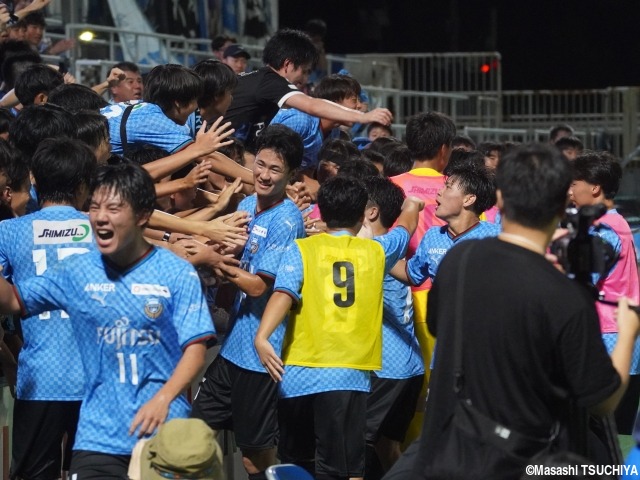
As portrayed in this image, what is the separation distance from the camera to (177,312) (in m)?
5.07

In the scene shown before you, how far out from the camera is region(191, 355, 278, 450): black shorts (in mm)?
6941

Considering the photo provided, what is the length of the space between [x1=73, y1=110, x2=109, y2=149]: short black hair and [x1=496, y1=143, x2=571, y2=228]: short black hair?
2890 millimetres

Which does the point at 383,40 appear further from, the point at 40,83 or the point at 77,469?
the point at 77,469

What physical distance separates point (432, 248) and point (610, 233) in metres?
1.03

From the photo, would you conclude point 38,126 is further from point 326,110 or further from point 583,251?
point 583,251

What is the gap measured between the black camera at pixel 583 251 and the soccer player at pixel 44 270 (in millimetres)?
2335

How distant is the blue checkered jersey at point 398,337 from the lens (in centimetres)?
759

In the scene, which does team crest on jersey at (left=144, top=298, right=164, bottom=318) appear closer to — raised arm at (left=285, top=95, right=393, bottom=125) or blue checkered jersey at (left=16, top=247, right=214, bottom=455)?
blue checkered jersey at (left=16, top=247, right=214, bottom=455)

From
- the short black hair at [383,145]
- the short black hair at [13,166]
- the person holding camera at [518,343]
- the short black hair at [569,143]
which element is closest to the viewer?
the person holding camera at [518,343]

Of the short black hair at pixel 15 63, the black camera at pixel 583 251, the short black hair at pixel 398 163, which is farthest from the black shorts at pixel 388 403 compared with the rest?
the short black hair at pixel 15 63

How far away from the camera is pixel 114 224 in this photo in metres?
5.02

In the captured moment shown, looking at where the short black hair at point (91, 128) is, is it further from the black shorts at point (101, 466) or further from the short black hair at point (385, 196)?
the black shorts at point (101, 466)

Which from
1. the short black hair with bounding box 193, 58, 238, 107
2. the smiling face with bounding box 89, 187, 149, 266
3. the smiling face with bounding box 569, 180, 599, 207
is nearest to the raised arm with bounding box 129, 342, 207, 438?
the smiling face with bounding box 89, 187, 149, 266

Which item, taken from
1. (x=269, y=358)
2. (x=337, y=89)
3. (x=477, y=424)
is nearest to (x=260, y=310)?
(x=269, y=358)
